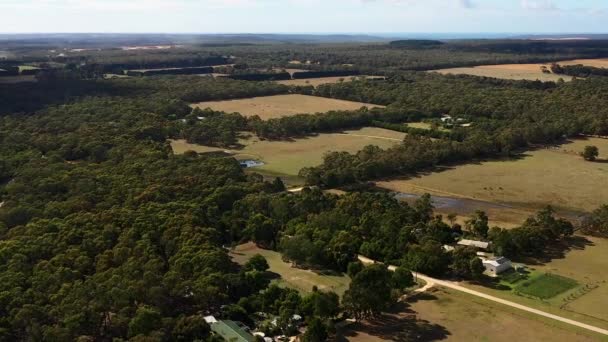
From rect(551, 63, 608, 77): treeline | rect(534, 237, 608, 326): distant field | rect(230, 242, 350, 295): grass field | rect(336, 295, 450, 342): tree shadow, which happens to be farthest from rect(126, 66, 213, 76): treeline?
rect(336, 295, 450, 342): tree shadow

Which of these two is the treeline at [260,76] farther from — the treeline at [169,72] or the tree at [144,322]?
the tree at [144,322]

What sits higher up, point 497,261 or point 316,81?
point 316,81

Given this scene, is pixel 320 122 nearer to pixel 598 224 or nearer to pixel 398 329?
pixel 598 224

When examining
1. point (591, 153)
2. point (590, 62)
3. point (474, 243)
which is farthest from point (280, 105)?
point (590, 62)

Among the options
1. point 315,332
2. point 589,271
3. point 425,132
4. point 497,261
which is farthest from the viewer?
point 425,132

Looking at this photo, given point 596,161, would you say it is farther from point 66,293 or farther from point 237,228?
point 66,293

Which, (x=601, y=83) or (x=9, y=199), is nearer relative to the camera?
(x=9, y=199)

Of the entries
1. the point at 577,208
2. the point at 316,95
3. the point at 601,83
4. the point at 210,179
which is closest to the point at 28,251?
the point at 210,179
